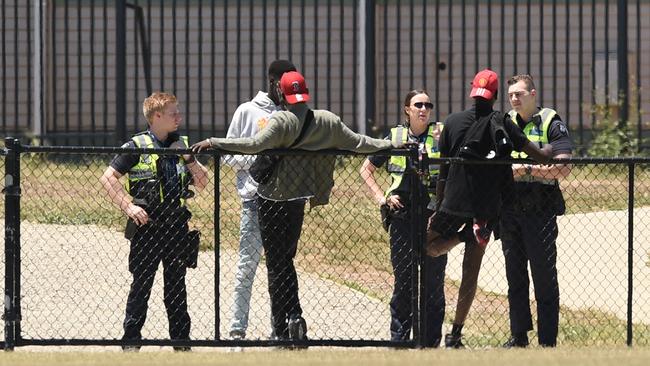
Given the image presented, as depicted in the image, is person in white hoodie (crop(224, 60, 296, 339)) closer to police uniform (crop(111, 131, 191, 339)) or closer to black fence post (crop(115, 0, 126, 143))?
police uniform (crop(111, 131, 191, 339))

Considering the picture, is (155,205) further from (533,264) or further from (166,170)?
(533,264)

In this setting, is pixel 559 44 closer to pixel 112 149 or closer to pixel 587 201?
pixel 587 201

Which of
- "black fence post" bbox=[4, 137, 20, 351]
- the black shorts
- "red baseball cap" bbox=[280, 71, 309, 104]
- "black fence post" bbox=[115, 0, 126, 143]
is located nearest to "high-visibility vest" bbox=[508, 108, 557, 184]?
the black shorts

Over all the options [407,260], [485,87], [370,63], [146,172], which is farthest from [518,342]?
[370,63]

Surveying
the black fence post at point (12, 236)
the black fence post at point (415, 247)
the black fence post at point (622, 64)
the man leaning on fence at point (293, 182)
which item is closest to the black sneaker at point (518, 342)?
the black fence post at point (415, 247)

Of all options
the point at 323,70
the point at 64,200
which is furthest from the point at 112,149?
the point at 323,70

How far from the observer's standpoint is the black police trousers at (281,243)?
9742 mm

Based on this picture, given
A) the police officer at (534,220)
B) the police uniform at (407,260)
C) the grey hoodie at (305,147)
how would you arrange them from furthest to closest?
the police officer at (534,220) < the police uniform at (407,260) < the grey hoodie at (305,147)

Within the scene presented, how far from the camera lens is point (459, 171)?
32.6ft

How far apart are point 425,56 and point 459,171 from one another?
10370 mm

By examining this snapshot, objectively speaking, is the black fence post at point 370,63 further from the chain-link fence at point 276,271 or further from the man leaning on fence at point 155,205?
the man leaning on fence at point 155,205

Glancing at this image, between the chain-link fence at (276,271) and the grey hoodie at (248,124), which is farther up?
the grey hoodie at (248,124)

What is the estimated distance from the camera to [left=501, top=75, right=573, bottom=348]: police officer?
33.0 feet

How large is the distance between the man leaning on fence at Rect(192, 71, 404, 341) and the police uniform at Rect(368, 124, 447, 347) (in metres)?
0.36
